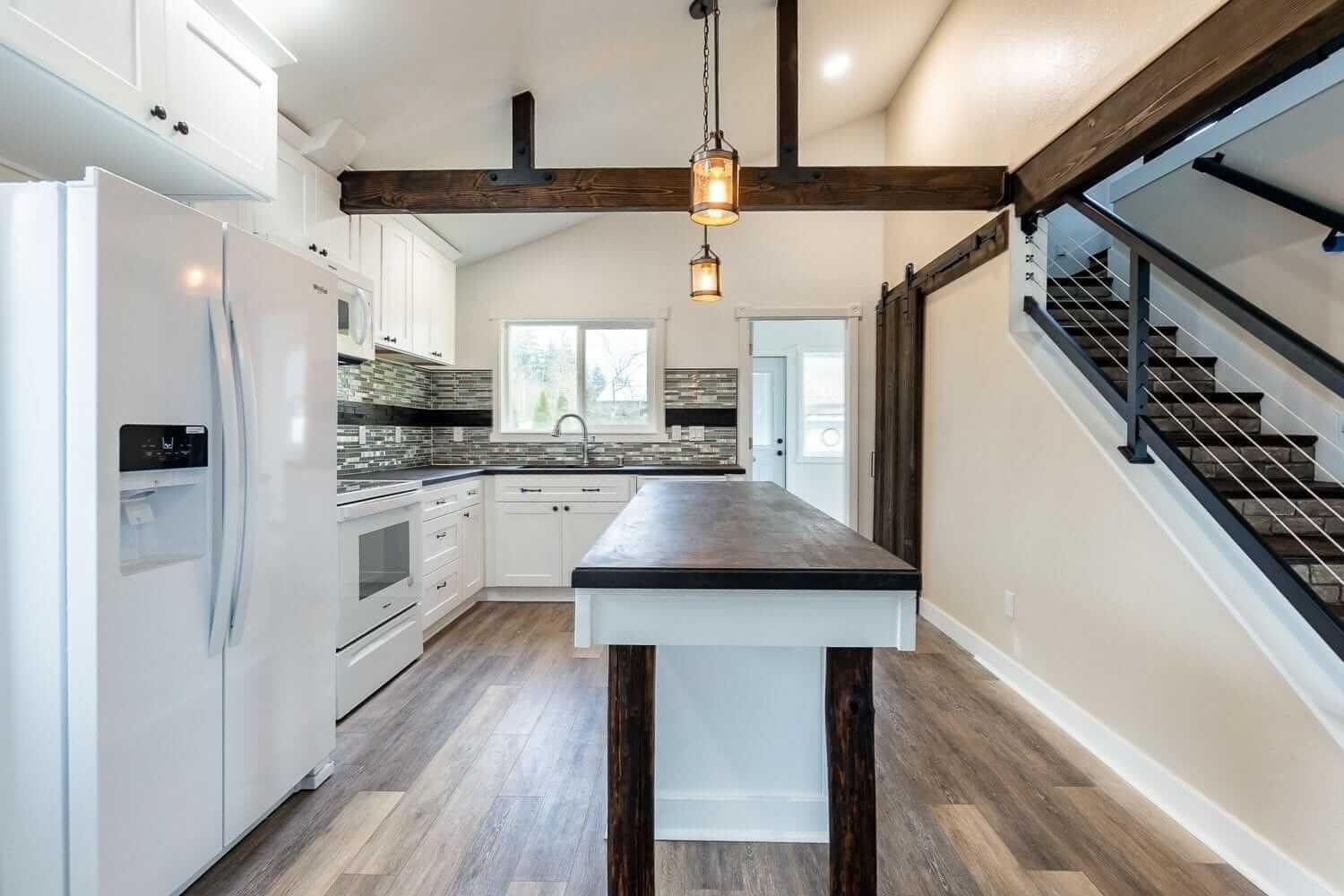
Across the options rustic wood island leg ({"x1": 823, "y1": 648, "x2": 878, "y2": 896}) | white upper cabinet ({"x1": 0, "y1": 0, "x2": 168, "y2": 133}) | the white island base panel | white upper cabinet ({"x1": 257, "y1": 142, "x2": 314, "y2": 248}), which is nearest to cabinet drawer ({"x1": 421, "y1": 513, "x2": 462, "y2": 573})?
white upper cabinet ({"x1": 257, "y1": 142, "x2": 314, "y2": 248})

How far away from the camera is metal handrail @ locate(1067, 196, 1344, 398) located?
1.62 meters

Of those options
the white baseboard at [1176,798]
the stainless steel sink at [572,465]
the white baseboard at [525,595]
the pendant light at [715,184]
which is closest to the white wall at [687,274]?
the stainless steel sink at [572,465]

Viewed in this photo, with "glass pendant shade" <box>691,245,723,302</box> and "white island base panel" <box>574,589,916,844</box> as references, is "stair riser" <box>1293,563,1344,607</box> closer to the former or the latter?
"white island base panel" <box>574,589,916,844</box>

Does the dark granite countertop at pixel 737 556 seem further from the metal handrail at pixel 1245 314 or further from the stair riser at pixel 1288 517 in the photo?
the stair riser at pixel 1288 517

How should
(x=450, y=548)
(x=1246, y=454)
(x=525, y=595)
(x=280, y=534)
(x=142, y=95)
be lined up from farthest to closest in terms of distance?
1. (x=525, y=595)
2. (x=450, y=548)
3. (x=1246, y=454)
4. (x=280, y=534)
5. (x=142, y=95)

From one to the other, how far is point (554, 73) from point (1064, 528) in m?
2.99

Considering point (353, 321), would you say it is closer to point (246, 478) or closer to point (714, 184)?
point (246, 478)

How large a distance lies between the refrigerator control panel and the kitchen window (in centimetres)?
335

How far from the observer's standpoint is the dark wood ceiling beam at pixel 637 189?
305 centimetres

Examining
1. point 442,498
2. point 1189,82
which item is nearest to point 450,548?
point 442,498

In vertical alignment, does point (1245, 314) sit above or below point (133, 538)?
above

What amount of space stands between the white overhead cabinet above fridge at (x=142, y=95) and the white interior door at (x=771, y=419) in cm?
586

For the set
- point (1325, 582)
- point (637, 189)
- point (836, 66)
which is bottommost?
point (1325, 582)

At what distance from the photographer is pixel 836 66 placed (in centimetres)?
398
